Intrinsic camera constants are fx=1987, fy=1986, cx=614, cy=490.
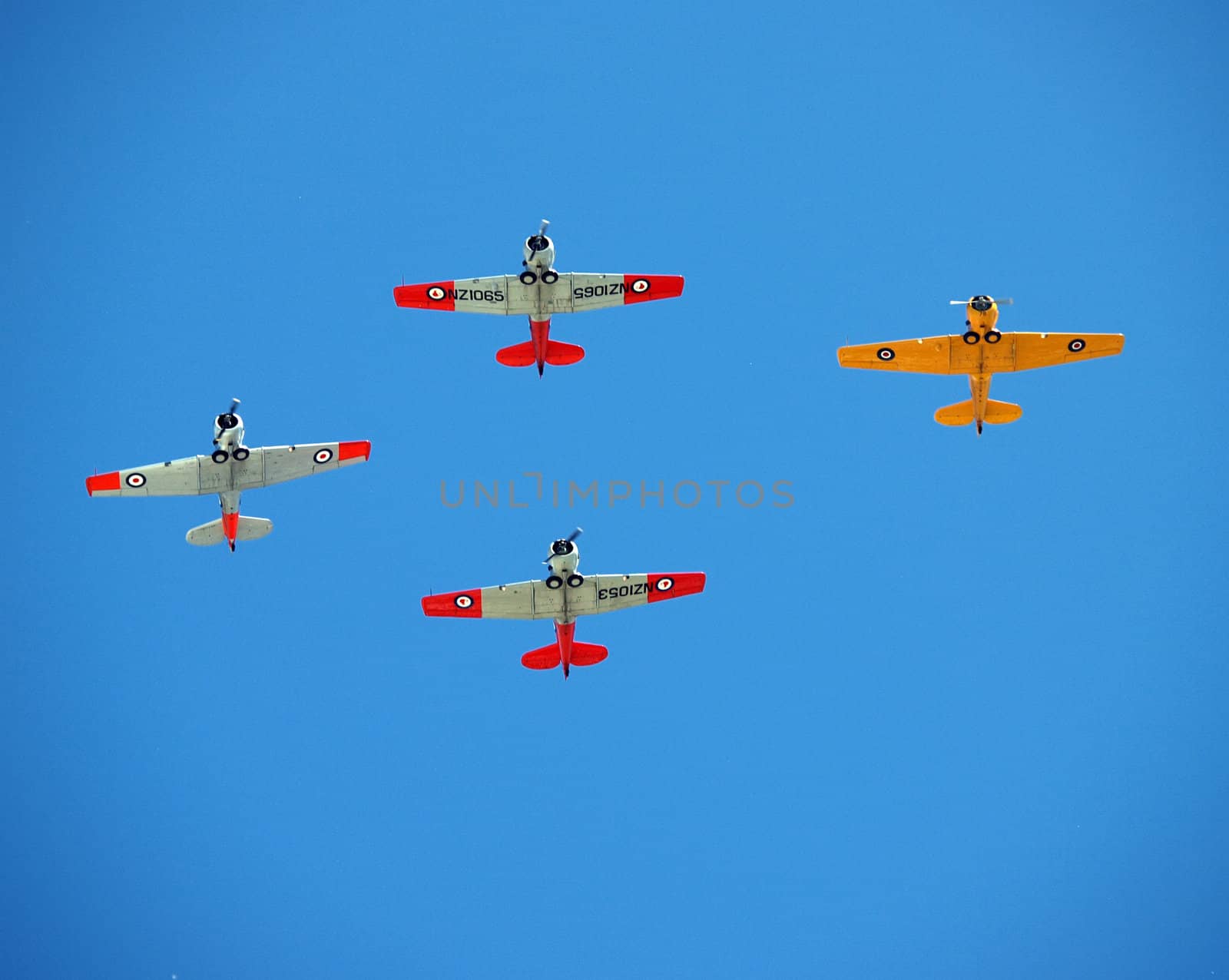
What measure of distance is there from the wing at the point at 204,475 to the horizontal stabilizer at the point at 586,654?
8130 mm

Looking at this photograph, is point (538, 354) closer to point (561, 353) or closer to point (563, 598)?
point (561, 353)

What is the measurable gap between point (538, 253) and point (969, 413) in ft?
38.3

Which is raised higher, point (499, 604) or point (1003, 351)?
point (1003, 351)

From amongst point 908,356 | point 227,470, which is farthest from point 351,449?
point 908,356

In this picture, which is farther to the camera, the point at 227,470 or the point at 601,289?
the point at 601,289

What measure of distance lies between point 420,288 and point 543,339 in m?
3.41

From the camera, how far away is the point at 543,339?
1997 inches

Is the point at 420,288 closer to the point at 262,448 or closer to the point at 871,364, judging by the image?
the point at 262,448

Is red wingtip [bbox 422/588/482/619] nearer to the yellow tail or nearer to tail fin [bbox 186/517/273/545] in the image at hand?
tail fin [bbox 186/517/273/545]

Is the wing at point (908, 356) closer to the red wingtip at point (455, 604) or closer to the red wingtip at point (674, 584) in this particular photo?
the red wingtip at point (674, 584)

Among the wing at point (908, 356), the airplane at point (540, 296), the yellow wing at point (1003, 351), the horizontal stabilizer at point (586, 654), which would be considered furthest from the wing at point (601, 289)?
the horizontal stabilizer at point (586, 654)

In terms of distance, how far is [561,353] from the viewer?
51.0 meters

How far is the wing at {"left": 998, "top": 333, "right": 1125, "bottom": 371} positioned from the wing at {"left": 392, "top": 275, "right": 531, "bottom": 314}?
12.1 meters

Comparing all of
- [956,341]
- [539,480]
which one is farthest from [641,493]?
[956,341]
